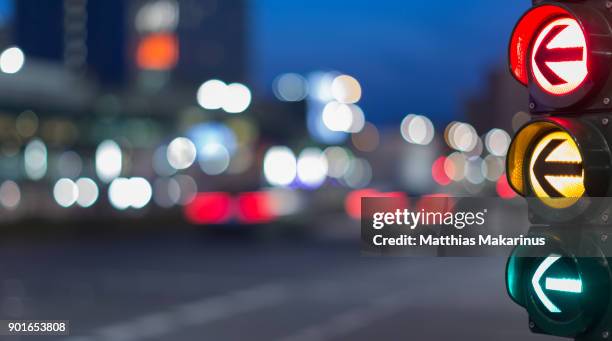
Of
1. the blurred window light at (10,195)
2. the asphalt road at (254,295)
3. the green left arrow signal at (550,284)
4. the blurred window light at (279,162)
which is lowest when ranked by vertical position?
the asphalt road at (254,295)

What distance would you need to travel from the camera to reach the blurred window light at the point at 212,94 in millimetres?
75975

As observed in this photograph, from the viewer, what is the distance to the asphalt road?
10.9 m

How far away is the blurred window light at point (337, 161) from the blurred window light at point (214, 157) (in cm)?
775

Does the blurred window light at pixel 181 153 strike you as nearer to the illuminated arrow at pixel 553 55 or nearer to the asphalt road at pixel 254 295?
the asphalt road at pixel 254 295

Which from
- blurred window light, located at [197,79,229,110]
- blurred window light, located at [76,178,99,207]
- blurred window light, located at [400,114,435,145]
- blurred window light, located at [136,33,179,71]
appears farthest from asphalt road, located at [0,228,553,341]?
blurred window light, located at [400,114,435,145]

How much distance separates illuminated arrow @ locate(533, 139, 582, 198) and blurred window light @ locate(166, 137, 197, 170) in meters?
51.8

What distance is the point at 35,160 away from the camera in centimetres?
4600

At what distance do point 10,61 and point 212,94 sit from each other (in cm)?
3009

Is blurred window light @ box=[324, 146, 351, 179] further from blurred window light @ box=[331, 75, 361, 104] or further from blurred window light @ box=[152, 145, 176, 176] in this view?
blurred window light @ box=[331, 75, 361, 104]

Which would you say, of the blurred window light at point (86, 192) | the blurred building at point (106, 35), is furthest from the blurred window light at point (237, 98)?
the blurred window light at point (86, 192)

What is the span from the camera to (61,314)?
12.1m

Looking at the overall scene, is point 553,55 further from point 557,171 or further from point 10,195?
point 10,195

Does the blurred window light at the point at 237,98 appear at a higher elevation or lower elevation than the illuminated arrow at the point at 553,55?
higher

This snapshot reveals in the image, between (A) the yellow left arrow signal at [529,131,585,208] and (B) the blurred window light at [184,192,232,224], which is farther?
(B) the blurred window light at [184,192,232,224]
